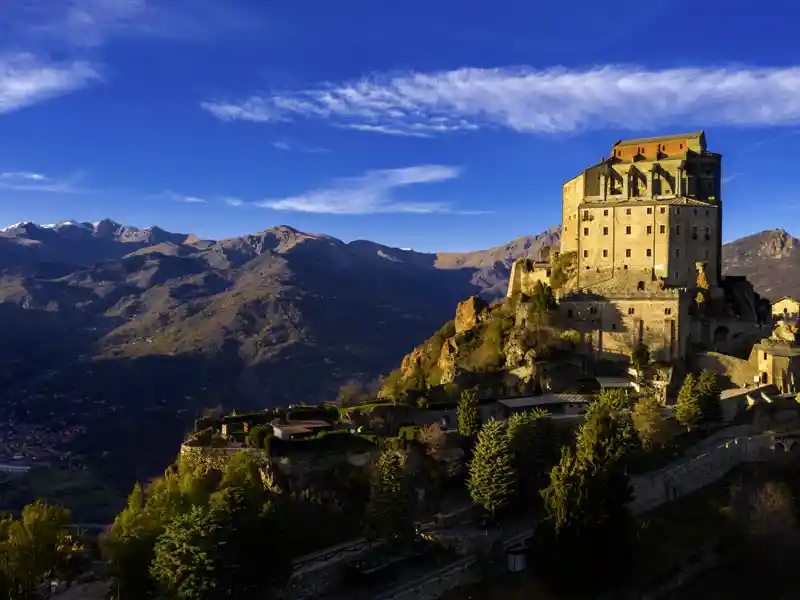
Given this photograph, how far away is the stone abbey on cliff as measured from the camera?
237 feet

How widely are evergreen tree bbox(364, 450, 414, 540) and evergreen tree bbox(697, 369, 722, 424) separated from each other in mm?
25931

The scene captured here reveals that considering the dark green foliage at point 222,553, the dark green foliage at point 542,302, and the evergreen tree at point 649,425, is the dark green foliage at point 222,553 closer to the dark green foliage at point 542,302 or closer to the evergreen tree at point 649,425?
the evergreen tree at point 649,425

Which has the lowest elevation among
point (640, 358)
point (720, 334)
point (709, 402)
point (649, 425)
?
point (649, 425)

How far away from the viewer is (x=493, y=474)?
5000 centimetres

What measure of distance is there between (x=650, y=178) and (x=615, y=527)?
45301 mm

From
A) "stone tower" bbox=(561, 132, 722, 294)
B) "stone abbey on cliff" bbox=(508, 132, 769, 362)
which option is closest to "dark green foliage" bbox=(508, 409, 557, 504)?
"stone abbey on cliff" bbox=(508, 132, 769, 362)

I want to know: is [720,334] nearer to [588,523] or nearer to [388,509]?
[588,523]

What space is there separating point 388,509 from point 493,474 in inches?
314

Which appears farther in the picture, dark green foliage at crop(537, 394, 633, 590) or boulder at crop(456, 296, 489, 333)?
boulder at crop(456, 296, 489, 333)

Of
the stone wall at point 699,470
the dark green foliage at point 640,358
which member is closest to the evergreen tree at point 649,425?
the stone wall at point 699,470

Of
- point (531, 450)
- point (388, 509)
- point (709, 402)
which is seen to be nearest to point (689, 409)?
point (709, 402)

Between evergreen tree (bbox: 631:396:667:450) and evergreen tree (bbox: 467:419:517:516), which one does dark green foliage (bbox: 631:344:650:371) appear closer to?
evergreen tree (bbox: 631:396:667:450)

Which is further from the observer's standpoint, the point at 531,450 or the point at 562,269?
the point at 562,269

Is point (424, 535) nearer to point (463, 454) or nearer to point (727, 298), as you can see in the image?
point (463, 454)
